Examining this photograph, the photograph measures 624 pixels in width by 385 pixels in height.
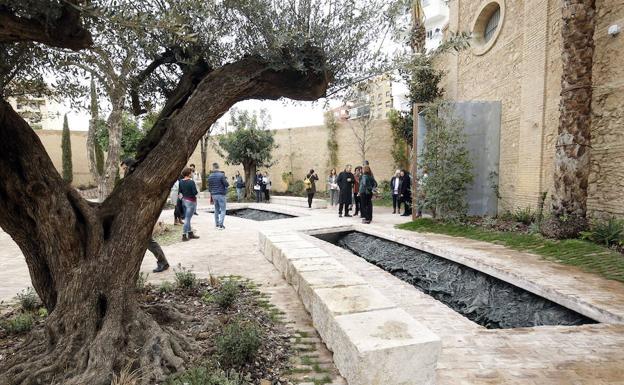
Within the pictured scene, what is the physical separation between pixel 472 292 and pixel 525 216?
4.13 meters

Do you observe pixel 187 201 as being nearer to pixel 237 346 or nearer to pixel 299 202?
pixel 237 346

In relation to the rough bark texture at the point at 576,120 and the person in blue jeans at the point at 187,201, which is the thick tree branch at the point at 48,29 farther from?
the rough bark texture at the point at 576,120

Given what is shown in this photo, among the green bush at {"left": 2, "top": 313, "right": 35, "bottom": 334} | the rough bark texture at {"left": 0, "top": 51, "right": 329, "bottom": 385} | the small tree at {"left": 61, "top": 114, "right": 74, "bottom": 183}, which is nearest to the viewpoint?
the rough bark texture at {"left": 0, "top": 51, "right": 329, "bottom": 385}

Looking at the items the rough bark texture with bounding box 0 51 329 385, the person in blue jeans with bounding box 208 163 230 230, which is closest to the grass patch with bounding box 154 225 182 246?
the person in blue jeans with bounding box 208 163 230 230

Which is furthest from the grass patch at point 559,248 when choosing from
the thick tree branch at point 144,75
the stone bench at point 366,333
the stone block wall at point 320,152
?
the stone block wall at point 320,152

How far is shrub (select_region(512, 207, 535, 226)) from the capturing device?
815 cm

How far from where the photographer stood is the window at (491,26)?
10477 millimetres

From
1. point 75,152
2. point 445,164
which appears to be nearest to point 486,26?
point 445,164

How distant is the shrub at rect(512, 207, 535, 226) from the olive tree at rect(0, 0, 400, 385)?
6.54 metres

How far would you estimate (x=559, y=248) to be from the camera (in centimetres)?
606

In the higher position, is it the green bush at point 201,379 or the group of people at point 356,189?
the group of people at point 356,189

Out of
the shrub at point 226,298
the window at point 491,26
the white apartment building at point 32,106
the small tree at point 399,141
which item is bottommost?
the shrub at point 226,298

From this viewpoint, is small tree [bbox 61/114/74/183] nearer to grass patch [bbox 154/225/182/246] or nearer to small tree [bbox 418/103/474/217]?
grass patch [bbox 154/225/182/246]

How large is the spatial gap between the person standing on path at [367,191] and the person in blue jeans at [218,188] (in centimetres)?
355
